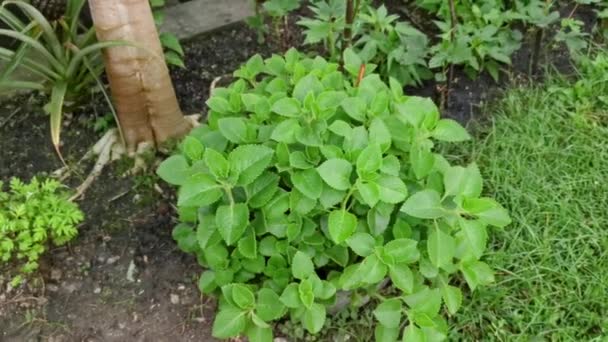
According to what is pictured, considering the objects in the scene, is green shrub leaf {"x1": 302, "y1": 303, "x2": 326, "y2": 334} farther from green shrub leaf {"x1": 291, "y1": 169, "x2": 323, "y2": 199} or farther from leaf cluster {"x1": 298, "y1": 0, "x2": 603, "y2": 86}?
leaf cluster {"x1": 298, "y1": 0, "x2": 603, "y2": 86}

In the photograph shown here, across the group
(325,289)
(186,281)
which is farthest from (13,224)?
(325,289)

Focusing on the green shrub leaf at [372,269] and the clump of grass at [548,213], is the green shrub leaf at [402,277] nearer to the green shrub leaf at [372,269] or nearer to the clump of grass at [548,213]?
the green shrub leaf at [372,269]

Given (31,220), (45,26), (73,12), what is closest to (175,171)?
(31,220)

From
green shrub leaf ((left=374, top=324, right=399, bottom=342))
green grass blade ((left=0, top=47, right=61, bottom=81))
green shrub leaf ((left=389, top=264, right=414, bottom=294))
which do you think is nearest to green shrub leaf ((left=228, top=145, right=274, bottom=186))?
green shrub leaf ((left=389, top=264, right=414, bottom=294))

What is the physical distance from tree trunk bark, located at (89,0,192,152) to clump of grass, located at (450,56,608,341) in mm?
1235

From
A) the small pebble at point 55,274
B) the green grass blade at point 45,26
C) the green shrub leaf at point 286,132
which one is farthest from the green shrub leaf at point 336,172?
the green grass blade at point 45,26

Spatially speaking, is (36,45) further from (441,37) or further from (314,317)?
(441,37)

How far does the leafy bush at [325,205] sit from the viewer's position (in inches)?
69.7

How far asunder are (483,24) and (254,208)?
59.7 inches

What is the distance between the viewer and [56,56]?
Answer: 2.52 metres

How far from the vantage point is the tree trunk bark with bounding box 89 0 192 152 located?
2279 mm

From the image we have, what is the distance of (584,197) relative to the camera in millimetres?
2479

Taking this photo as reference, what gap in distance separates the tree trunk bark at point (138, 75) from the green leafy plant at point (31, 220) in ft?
1.49

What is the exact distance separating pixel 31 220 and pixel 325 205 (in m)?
1.00
